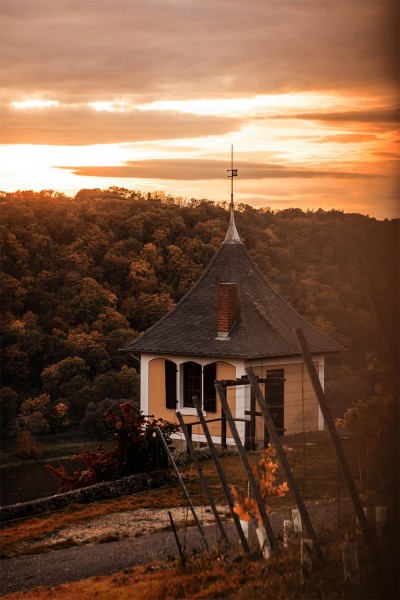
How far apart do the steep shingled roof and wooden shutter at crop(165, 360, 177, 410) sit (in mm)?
334

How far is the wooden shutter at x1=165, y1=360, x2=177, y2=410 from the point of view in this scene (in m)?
17.0

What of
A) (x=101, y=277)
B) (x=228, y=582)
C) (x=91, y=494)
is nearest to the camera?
(x=228, y=582)

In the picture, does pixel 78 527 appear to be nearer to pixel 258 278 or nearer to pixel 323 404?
pixel 323 404

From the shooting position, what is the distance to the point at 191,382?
1683 cm

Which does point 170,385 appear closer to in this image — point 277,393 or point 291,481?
point 277,393

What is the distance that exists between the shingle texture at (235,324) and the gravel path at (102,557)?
7.22m

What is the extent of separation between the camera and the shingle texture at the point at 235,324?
16516mm

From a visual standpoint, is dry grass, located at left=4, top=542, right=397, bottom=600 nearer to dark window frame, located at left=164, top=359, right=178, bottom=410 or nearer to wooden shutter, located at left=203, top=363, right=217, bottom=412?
wooden shutter, located at left=203, top=363, right=217, bottom=412

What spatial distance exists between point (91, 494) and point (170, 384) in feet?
18.6

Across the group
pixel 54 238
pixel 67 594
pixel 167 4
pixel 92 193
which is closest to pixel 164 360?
pixel 167 4

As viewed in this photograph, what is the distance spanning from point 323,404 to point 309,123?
144 inches

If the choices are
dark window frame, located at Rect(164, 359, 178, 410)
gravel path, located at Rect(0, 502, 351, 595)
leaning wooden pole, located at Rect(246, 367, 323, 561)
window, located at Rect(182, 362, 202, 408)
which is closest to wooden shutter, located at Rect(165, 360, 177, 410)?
dark window frame, located at Rect(164, 359, 178, 410)

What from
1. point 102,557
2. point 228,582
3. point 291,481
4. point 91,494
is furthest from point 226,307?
point 291,481

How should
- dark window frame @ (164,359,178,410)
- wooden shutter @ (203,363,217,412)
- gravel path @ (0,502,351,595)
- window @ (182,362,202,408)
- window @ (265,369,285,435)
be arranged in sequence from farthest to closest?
dark window frame @ (164,359,178,410) → window @ (182,362,202,408) → wooden shutter @ (203,363,217,412) → window @ (265,369,285,435) → gravel path @ (0,502,351,595)
